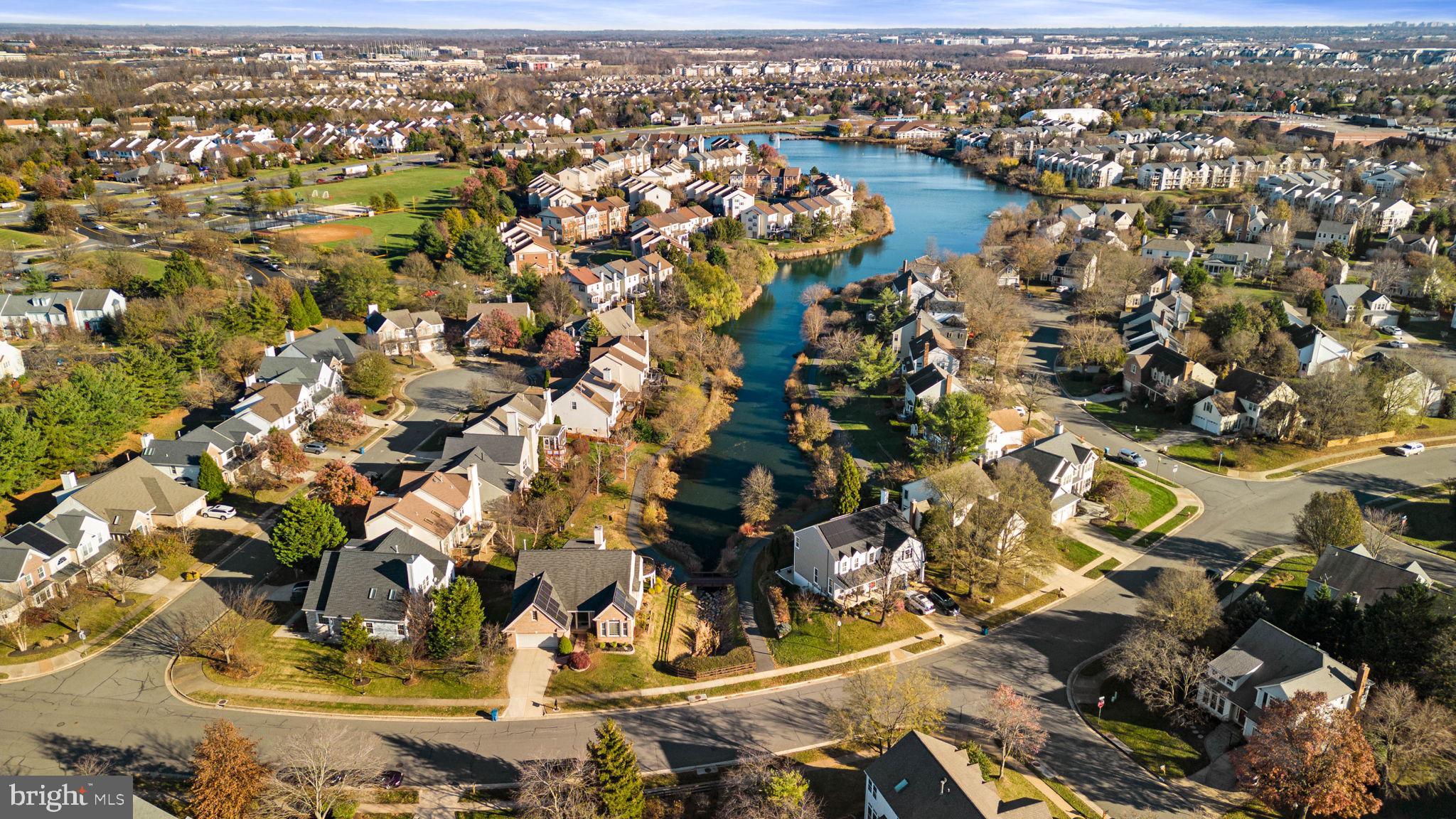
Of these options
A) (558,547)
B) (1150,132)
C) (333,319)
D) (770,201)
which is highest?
(1150,132)

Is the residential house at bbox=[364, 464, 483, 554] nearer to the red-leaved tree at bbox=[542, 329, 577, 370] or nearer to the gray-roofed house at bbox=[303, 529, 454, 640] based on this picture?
the gray-roofed house at bbox=[303, 529, 454, 640]

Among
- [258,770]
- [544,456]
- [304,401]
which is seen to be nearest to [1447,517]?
[544,456]

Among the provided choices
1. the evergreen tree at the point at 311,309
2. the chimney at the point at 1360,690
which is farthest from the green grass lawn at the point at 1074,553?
the evergreen tree at the point at 311,309

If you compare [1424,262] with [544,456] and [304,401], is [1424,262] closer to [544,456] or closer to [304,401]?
[544,456]

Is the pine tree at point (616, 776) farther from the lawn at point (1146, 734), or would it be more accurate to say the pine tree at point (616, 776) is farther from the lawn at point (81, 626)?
the lawn at point (81, 626)

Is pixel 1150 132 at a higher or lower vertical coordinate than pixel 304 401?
higher

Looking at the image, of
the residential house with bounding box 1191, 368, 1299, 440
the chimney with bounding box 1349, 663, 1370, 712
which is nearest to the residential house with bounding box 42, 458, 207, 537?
the chimney with bounding box 1349, 663, 1370, 712

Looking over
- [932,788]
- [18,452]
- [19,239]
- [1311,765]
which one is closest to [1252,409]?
[1311,765]
